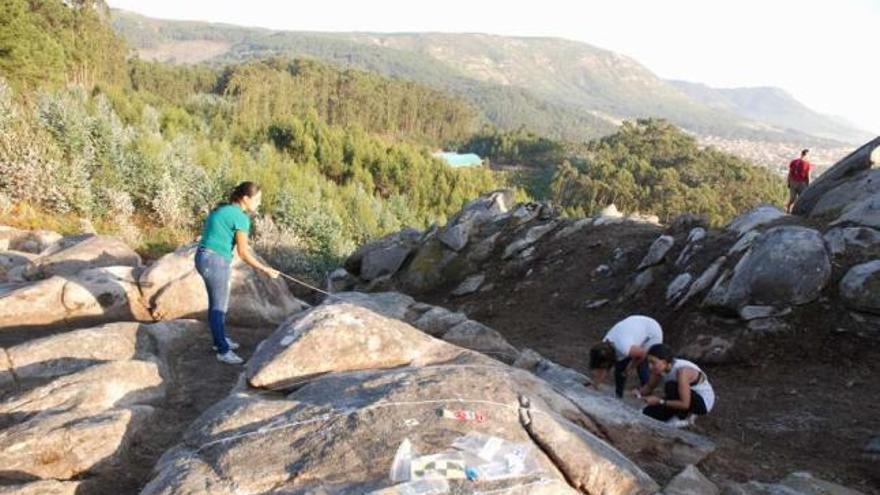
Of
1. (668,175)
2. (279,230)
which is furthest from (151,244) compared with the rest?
(668,175)

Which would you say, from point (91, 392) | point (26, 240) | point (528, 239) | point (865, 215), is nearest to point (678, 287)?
point (865, 215)

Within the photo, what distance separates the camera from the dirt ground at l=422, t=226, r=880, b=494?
24.1ft

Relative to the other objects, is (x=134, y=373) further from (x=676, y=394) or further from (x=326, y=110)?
(x=326, y=110)

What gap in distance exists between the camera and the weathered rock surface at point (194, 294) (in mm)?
9695

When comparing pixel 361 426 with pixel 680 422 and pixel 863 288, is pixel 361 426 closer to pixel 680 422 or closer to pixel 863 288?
pixel 680 422

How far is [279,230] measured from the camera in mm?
22719

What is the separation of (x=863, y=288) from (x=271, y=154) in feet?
103

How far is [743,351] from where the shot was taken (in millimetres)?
10234

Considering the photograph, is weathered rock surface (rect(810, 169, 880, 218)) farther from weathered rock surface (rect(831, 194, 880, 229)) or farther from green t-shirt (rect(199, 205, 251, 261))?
green t-shirt (rect(199, 205, 251, 261))

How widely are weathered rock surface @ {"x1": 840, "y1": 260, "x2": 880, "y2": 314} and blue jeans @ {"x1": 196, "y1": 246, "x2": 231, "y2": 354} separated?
9.13m

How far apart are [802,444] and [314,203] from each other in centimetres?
2065

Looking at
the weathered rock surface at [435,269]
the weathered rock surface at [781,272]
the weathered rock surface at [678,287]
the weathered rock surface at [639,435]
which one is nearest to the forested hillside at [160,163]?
the weathered rock surface at [435,269]

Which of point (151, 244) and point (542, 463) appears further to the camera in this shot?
point (151, 244)

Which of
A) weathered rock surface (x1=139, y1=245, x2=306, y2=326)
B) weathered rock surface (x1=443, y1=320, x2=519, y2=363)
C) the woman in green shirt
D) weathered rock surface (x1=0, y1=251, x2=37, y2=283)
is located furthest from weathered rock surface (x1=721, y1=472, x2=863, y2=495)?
weathered rock surface (x1=0, y1=251, x2=37, y2=283)
